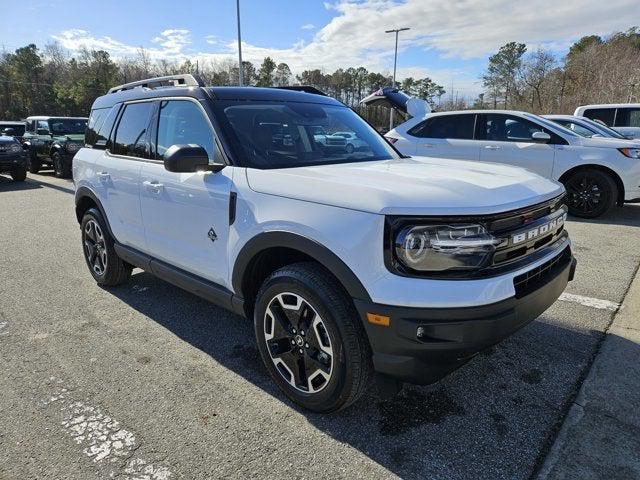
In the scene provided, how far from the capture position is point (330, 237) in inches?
85.8

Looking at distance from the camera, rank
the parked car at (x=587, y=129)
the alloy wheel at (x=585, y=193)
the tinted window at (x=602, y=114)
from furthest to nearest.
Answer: the tinted window at (x=602, y=114), the parked car at (x=587, y=129), the alloy wheel at (x=585, y=193)

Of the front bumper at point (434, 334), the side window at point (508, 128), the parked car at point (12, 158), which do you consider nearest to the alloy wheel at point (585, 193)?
the side window at point (508, 128)

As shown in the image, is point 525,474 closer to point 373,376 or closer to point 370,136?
point 373,376

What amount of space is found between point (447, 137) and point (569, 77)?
138 ft

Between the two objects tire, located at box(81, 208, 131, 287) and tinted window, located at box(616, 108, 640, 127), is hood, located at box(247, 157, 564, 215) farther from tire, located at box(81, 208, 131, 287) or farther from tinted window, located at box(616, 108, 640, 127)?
tinted window, located at box(616, 108, 640, 127)

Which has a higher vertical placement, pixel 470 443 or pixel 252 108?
pixel 252 108

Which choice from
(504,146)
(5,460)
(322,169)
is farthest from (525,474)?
(504,146)

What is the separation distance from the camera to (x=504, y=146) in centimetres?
789

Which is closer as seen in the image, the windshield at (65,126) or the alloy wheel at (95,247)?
the alloy wheel at (95,247)

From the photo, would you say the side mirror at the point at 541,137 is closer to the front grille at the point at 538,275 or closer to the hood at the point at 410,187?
the hood at the point at 410,187

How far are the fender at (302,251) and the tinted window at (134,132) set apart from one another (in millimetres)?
1506

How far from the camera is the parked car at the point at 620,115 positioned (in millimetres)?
11492

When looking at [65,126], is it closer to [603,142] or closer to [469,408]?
[603,142]

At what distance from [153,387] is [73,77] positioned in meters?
60.2
